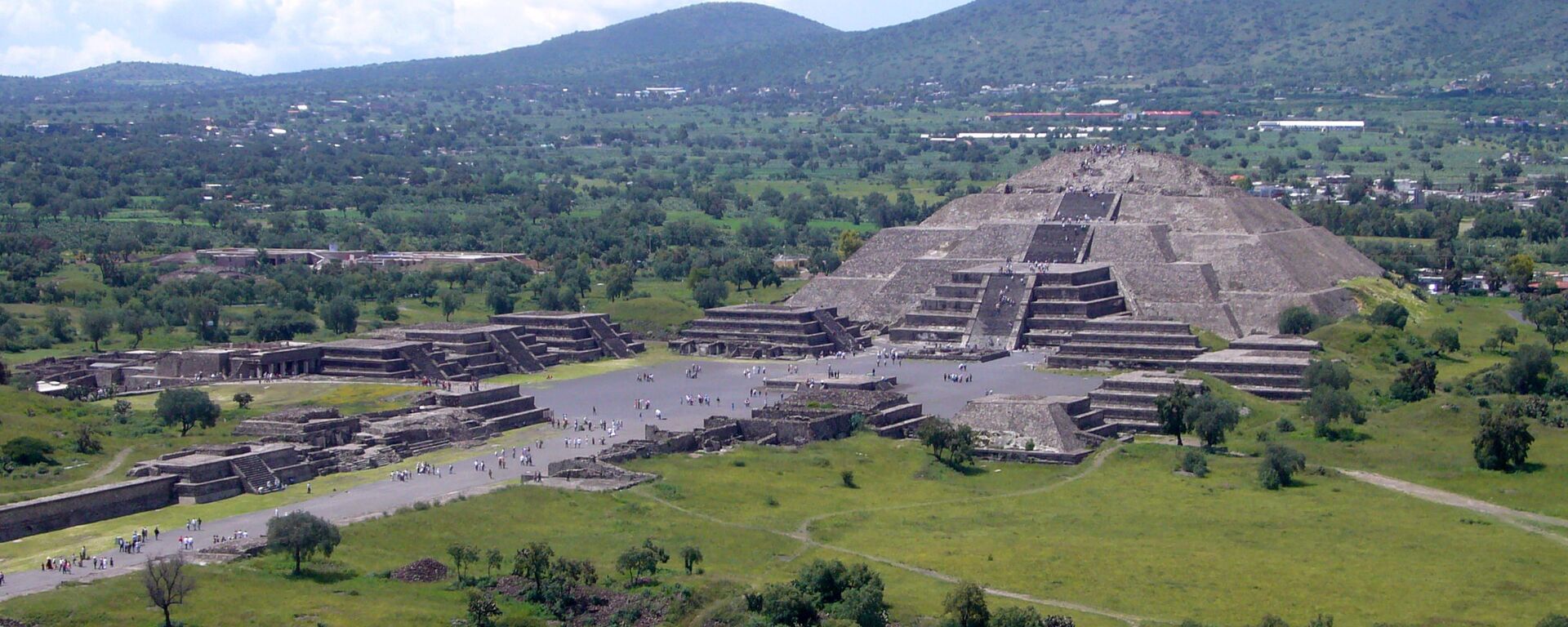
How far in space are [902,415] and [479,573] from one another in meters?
24.9

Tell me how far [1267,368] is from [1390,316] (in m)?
16.1

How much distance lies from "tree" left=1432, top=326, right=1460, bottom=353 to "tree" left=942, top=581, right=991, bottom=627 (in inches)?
1848

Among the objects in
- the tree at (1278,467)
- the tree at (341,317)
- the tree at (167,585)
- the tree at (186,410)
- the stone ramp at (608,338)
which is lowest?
the stone ramp at (608,338)

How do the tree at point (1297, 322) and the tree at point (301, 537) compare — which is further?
the tree at point (1297, 322)

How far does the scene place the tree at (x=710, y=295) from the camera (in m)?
99.1

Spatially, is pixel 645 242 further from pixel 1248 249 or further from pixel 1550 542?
pixel 1550 542

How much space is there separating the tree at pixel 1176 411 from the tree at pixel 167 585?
3376 cm

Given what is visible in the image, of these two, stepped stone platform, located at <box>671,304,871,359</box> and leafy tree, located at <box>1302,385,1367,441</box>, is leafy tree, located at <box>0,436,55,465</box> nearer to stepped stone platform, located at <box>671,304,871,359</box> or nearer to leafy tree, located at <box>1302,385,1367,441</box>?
stepped stone platform, located at <box>671,304,871,359</box>

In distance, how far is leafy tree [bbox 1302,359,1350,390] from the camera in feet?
229

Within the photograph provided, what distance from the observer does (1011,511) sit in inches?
2133

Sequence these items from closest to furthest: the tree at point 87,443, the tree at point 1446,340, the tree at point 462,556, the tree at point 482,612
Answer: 1. the tree at point 482,612
2. the tree at point 462,556
3. the tree at point 87,443
4. the tree at point 1446,340

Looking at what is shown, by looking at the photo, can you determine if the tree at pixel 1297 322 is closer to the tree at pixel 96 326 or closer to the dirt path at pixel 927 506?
the dirt path at pixel 927 506

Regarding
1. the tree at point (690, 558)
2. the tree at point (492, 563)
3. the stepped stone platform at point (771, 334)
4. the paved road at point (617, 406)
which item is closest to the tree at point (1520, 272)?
the paved road at point (617, 406)

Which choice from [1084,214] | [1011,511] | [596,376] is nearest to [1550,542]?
[1011,511]
